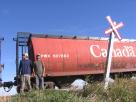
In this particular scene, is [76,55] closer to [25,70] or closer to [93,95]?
[25,70]

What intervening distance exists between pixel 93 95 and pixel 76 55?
41.0ft

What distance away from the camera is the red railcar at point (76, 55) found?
23.8 m

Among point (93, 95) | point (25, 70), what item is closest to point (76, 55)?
point (25, 70)

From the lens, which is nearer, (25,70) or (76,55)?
(25,70)

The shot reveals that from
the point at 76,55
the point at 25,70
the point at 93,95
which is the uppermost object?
the point at 76,55

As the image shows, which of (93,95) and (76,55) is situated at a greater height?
(76,55)

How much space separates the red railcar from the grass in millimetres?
10601

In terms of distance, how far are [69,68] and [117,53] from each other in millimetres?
3988

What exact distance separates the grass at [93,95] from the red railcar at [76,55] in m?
10.6

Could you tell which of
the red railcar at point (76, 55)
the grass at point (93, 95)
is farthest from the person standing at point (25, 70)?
the red railcar at point (76, 55)

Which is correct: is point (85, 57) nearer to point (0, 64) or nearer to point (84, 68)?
point (84, 68)

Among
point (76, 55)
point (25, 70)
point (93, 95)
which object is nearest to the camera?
point (93, 95)

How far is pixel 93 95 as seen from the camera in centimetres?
1252

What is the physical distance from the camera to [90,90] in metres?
12.9
